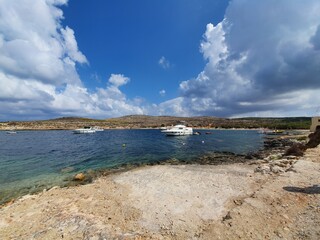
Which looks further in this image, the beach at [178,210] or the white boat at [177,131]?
the white boat at [177,131]

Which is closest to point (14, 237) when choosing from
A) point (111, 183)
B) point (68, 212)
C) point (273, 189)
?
point (68, 212)

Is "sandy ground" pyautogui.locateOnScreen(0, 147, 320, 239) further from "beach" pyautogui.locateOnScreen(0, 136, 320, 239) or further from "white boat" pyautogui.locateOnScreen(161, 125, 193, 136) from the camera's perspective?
"white boat" pyautogui.locateOnScreen(161, 125, 193, 136)

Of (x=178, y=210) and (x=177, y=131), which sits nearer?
(x=178, y=210)

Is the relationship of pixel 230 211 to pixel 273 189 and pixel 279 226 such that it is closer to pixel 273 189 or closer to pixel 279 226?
pixel 279 226

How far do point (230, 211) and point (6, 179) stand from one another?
2206 cm

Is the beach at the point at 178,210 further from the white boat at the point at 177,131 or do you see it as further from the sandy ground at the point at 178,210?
the white boat at the point at 177,131

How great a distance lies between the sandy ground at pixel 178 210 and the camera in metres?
8.76

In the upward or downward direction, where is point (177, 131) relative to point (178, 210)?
upward

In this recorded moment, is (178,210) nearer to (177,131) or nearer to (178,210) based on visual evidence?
(178,210)

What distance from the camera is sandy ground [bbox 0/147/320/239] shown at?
8.76 m

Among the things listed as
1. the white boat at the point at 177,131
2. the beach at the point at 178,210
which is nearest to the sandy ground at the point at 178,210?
the beach at the point at 178,210

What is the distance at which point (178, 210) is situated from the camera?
36.8 feet

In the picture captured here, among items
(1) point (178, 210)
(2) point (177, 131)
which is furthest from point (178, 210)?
(2) point (177, 131)

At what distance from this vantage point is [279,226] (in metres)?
8.68
